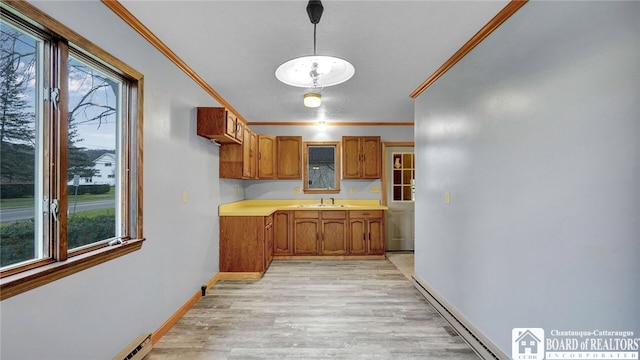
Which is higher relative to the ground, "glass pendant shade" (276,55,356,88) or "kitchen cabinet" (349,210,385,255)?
"glass pendant shade" (276,55,356,88)

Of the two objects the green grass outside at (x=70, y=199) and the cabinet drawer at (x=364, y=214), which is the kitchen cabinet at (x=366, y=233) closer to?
the cabinet drawer at (x=364, y=214)

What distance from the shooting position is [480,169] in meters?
2.12

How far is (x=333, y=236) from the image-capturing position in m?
4.69

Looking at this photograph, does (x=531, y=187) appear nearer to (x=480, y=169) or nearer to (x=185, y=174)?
(x=480, y=169)

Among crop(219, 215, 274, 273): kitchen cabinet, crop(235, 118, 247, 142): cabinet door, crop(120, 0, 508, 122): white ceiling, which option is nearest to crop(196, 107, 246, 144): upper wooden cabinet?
crop(120, 0, 508, 122): white ceiling

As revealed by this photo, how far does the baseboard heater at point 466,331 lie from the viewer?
1935 millimetres

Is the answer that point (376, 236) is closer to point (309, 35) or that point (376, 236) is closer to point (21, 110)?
point (309, 35)

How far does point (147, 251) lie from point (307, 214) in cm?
278

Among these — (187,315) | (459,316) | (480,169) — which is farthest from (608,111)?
(187,315)

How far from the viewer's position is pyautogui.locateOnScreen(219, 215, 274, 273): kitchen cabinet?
372 cm

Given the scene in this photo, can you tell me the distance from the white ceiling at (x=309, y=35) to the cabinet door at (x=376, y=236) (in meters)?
2.24

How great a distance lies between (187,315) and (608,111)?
3.29 metres

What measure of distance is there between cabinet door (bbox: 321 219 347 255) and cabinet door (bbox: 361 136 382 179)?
991 millimetres

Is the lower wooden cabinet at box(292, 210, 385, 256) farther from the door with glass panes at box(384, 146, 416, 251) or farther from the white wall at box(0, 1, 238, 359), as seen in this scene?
the white wall at box(0, 1, 238, 359)
